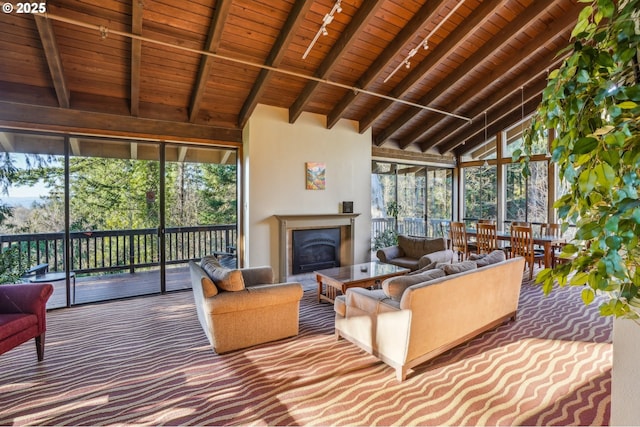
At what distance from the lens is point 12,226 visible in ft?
12.9

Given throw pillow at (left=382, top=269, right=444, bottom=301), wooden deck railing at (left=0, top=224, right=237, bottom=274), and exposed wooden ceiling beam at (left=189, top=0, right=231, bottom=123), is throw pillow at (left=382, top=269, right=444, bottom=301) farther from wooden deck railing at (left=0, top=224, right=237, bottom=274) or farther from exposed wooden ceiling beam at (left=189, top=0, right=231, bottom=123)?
wooden deck railing at (left=0, top=224, right=237, bottom=274)

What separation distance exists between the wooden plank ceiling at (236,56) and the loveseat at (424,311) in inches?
119

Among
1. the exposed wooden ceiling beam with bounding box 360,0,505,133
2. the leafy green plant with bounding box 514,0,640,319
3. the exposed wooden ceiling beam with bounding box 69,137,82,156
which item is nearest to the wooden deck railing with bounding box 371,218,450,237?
the exposed wooden ceiling beam with bounding box 360,0,505,133

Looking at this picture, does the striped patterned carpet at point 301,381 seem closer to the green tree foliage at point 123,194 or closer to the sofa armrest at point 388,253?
the green tree foliage at point 123,194

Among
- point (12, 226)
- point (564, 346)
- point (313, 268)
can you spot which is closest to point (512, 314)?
point (564, 346)

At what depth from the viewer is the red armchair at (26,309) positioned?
2.58 m

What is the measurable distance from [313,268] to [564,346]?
12.4ft

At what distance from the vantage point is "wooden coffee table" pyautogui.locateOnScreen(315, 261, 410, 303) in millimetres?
3859

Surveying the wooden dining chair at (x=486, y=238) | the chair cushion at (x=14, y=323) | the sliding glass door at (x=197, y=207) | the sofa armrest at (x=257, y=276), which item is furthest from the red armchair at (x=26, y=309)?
the wooden dining chair at (x=486, y=238)

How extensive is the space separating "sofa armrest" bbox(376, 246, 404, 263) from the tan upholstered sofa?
2.56 metres

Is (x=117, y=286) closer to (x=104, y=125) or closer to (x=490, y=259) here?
(x=104, y=125)

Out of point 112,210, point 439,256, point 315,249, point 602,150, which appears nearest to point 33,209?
point 112,210

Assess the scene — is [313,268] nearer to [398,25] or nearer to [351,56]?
[351,56]

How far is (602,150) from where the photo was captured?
0.71 m
